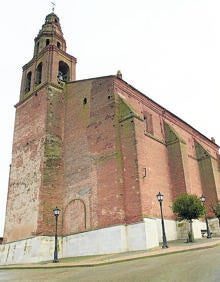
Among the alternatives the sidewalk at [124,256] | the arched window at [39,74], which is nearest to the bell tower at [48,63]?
the arched window at [39,74]

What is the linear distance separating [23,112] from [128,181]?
12830 mm

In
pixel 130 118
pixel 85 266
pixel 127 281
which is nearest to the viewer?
pixel 127 281

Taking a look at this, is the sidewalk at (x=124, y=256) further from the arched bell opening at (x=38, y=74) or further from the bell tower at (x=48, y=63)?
the arched bell opening at (x=38, y=74)

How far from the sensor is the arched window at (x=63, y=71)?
27.8 meters

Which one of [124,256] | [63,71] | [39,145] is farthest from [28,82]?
[124,256]

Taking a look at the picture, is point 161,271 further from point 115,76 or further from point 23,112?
point 23,112

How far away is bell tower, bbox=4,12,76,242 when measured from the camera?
20500 millimetres

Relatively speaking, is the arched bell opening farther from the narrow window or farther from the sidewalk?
the sidewalk

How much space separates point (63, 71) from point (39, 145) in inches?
368

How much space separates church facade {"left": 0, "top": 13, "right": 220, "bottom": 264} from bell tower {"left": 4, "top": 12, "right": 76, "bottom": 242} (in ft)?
0.25

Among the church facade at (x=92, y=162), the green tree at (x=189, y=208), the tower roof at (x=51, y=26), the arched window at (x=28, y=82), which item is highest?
the tower roof at (x=51, y=26)

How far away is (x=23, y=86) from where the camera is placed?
28141mm

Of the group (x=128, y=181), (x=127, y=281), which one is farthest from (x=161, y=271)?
(x=128, y=181)

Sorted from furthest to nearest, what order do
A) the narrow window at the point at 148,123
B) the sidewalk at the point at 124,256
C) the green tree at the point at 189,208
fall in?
the narrow window at the point at 148,123 < the green tree at the point at 189,208 < the sidewalk at the point at 124,256
